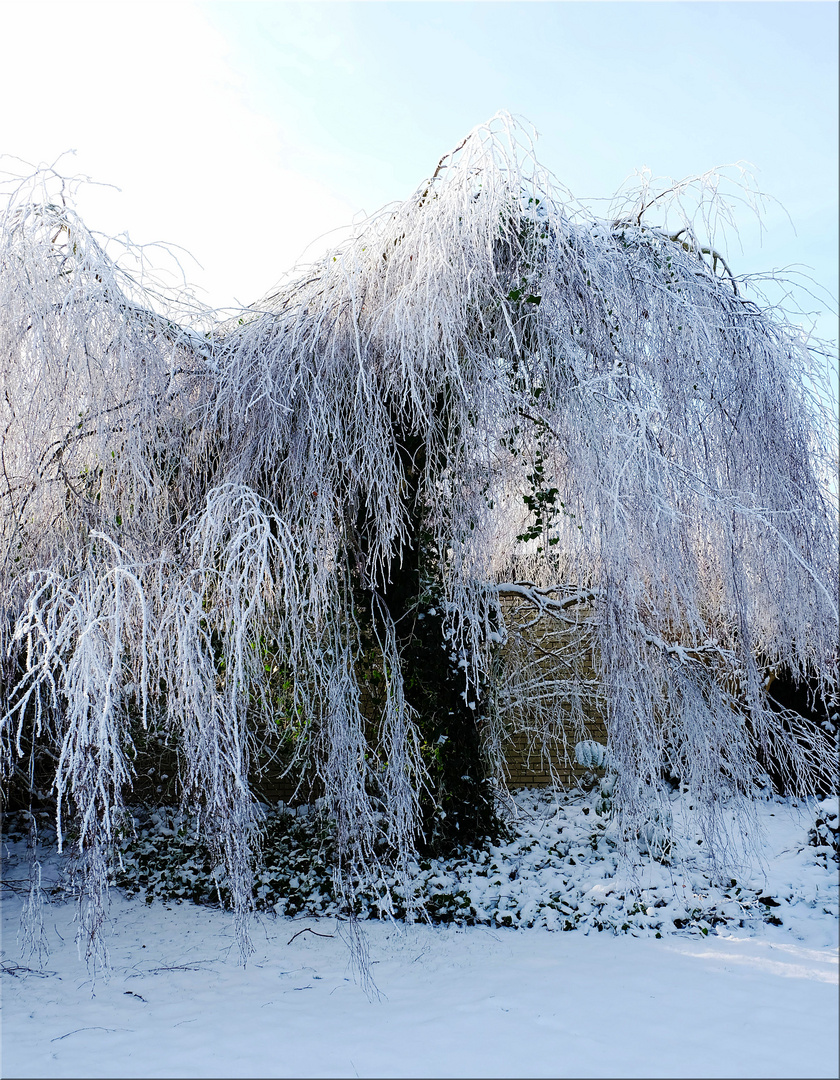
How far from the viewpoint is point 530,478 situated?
425cm

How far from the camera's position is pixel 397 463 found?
4418 mm

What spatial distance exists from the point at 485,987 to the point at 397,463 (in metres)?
2.55

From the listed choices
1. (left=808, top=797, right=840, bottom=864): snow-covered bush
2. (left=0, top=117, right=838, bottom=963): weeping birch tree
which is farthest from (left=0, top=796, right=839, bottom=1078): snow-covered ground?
(left=0, top=117, right=838, bottom=963): weeping birch tree

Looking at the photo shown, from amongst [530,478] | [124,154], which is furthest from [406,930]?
[124,154]

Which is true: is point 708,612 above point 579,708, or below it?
above

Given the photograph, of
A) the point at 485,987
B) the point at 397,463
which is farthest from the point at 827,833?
the point at 397,463

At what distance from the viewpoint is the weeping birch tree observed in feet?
11.3

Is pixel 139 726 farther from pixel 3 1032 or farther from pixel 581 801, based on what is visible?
pixel 581 801

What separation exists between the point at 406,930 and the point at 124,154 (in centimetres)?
434

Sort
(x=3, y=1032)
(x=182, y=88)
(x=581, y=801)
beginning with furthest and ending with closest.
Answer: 1. (x=581, y=801)
2. (x=182, y=88)
3. (x=3, y=1032)

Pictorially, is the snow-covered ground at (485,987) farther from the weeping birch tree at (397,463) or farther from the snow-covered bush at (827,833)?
the weeping birch tree at (397,463)

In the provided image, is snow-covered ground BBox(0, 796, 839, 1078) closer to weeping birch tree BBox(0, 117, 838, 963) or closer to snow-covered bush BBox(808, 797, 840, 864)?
snow-covered bush BBox(808, 797, 840, 864)

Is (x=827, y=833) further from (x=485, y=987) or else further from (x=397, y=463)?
(x=397, y=463)

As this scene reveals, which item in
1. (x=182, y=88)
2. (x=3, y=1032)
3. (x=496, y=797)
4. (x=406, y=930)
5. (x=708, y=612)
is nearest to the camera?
(x=3, y=1032)
